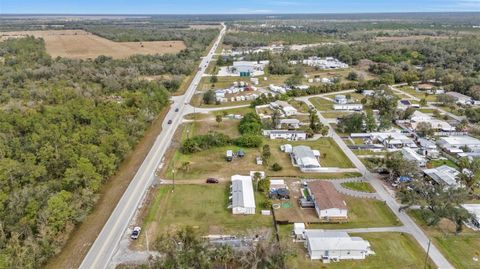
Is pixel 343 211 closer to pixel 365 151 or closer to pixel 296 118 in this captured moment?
pixel 365 151

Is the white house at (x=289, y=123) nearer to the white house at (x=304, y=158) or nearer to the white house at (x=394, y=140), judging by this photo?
the white house at (x=304, y=158)

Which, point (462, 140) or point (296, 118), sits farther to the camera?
point (296, 118)

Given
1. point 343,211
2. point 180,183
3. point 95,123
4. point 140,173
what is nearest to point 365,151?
point 343,211

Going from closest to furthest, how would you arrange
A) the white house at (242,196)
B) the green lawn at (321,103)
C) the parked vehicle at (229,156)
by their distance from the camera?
A: the white house at (242,196) < the parked vehicle at (229,156) < the green lawn at (321,103)

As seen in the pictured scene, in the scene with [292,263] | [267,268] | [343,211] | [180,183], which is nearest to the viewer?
[267,268]

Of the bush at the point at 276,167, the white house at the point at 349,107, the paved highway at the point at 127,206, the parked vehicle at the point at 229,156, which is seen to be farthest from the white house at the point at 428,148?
the paved highway at the point at 127,206

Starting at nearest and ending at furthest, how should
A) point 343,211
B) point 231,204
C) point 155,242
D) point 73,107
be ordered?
point 155,242
point 343,211
point 231,204
point 73,107
